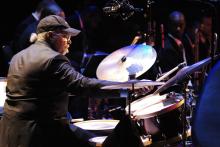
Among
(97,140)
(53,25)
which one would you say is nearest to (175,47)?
(53,25)

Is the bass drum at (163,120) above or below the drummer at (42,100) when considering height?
below

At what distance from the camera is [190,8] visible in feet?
33.0

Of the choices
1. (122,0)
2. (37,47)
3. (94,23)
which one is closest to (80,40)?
(94,23)

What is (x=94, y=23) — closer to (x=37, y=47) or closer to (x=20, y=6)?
(x=20, y=6)

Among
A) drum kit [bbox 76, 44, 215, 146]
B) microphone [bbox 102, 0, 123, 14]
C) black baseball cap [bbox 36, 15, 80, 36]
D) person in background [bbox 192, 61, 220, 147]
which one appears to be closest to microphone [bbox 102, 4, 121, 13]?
microphone [bbox 102, 0, 123, 14]

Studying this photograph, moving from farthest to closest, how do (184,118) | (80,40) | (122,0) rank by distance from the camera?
(80,40) → (122,0) → (184,118)

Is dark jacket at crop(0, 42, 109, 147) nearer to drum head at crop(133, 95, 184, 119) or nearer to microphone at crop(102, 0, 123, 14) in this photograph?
drum head at crop(133, 95, 184, 119)

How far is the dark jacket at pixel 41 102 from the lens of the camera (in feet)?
12.5

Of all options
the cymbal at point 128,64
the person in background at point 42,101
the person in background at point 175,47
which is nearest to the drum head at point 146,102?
the cymbal at point 128,64

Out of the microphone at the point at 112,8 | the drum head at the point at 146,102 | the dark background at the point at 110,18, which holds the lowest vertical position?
the drum head at the point at 146,102

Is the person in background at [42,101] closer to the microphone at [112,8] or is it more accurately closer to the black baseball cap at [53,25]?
the black baseball cap at [53,25]

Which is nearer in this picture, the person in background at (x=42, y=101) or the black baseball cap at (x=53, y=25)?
the person in background at (x=42, y=101)

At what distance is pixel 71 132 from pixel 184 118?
3.57 ft

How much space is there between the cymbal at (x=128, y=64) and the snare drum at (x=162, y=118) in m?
0.41
